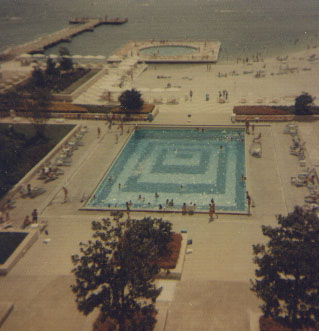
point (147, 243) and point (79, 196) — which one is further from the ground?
point (147, 243)

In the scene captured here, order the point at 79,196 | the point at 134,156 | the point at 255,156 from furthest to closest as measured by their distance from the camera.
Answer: the point at 134,156, the point at 255,156, the point at 79,196

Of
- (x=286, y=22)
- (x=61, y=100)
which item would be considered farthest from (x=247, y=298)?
(x=286, y=22)

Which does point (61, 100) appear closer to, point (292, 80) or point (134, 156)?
point (134, 156)

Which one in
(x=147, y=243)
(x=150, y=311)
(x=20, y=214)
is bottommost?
(x=20, y=214)

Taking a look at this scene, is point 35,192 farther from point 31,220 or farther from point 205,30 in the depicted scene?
point 205,30

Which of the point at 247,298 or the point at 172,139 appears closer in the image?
the point at 247,298

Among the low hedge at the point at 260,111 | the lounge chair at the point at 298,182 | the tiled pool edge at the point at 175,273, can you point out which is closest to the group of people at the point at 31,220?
the tiled pool edge at the point at 175,273

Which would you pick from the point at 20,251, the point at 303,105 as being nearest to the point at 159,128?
the point at 303,105

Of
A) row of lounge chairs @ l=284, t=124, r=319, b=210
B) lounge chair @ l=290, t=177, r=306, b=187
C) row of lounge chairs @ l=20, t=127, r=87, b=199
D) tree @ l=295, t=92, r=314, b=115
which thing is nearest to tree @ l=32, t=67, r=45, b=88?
row of lounge chairs @ l=20, t=127, r=87, b=199

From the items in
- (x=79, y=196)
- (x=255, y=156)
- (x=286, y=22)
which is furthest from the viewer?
(x=286, y=22)
